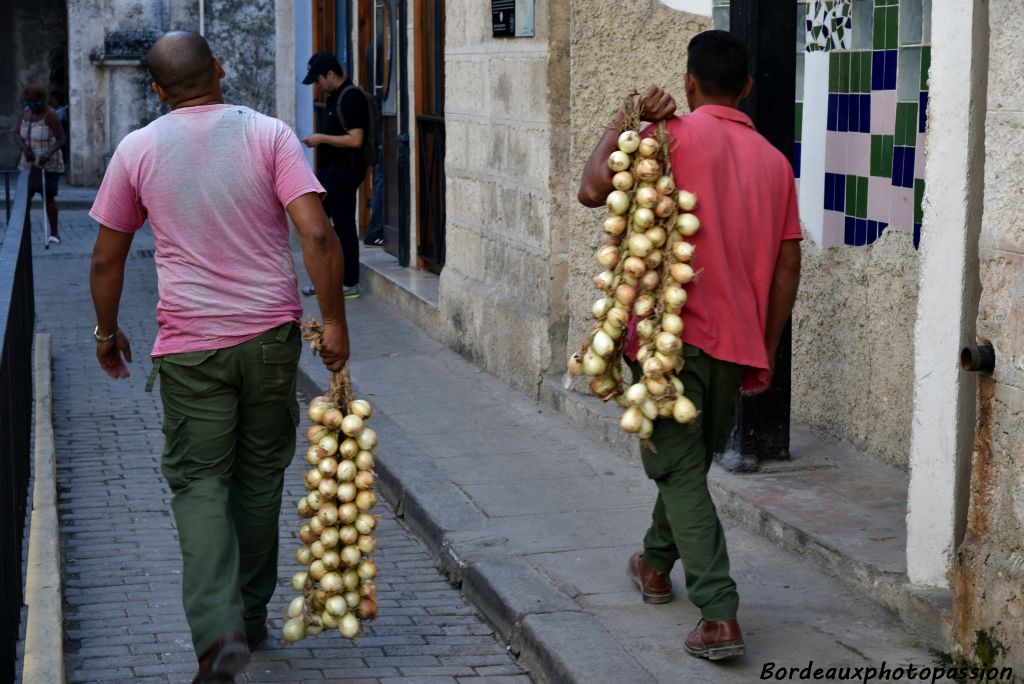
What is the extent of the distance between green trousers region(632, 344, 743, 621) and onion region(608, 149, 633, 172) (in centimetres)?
55

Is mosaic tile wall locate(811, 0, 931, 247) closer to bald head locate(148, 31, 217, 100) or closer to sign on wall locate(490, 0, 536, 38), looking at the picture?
sign on wall locate(490, 0, 536, 38)

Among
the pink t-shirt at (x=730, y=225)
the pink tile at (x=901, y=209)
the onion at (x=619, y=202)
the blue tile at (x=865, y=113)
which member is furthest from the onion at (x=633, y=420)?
the blue tile at (x=865, y=113)

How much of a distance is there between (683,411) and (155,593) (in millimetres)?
2272

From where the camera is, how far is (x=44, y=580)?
5094 millimetres

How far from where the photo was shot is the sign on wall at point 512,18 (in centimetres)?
827

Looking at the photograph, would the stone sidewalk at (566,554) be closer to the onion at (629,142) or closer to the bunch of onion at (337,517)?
the bunch of onion at (337,517)

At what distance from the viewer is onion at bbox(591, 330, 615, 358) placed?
441 centimetres

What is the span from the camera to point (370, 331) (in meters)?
10.7

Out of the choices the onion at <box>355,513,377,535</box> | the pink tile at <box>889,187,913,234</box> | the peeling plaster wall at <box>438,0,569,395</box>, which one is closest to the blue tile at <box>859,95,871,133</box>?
the pink tile at <box>889,187,913,234</box>

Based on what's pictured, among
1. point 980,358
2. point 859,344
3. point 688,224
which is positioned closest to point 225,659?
point 688,224

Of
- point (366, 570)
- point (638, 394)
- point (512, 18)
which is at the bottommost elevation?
point (366, 570)

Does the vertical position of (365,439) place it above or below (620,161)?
below

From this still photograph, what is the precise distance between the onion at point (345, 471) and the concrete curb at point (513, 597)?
30.1 inches

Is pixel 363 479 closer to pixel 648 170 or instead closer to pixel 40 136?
pixel 648 170
